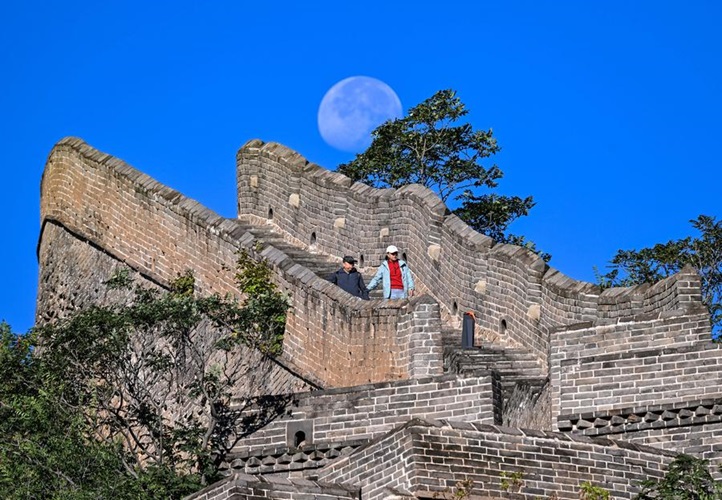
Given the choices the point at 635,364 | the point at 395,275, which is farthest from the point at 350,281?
the point at 635,364

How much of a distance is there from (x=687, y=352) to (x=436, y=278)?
8142 mm

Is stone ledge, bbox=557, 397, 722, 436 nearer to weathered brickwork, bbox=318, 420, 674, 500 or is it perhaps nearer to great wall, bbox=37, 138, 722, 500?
great wall, bbox=37, 138, 722, 500

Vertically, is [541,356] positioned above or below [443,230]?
below

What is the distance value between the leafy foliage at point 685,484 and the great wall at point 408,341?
454mm

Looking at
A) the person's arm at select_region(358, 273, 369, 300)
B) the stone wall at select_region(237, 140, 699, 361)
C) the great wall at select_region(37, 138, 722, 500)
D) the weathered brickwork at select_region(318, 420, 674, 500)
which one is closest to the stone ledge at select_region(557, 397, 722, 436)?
the great wall at select_region(37, 138, 722, 500)

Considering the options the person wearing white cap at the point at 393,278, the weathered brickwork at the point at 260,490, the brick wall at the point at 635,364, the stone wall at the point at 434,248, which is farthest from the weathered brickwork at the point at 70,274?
the weathered brickwork at the point at 260,490

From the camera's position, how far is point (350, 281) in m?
37.6

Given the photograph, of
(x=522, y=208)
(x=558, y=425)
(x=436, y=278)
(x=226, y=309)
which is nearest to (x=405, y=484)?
(x=558, y=425)

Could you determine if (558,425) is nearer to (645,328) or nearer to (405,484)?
(645,328)

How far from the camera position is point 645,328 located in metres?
33.0

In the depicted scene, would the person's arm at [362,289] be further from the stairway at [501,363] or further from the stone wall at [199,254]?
the stairway at [501,363]

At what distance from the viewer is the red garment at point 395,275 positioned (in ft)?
123

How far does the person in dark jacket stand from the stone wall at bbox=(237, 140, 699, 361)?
Result: 66.3 inches

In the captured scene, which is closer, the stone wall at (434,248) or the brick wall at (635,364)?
the brick wall at (635,364)
